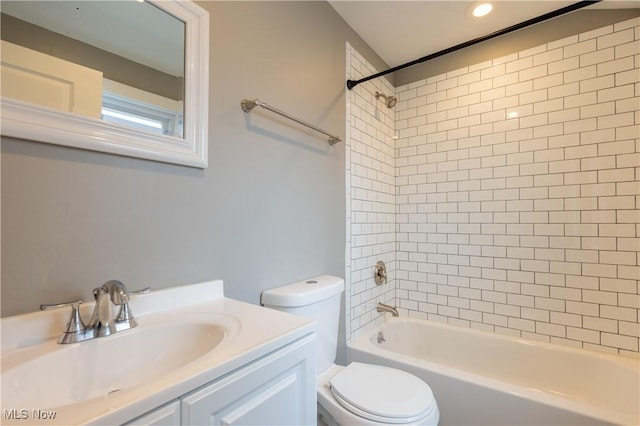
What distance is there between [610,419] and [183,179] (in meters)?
1.99

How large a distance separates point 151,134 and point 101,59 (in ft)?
0.80

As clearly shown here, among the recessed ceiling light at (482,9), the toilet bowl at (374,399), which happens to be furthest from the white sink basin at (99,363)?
the recessed ceiling light at (482,9)

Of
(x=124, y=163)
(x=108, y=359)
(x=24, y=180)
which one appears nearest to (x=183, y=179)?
(x=124, y=163)

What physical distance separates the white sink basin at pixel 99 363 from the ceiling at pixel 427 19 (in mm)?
1959

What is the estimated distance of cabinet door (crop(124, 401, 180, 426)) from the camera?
50 centimetres

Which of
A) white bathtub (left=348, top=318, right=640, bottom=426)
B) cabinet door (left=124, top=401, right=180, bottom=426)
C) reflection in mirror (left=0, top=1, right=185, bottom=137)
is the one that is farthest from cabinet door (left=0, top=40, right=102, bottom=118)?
white bathtub (left=348, top=318, right=640, bottom=426)

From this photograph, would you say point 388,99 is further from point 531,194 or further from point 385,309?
point 385,309

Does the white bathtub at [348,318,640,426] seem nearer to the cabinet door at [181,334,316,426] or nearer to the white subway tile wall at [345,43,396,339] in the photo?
the white subway tile wall at [345,43,396,339]

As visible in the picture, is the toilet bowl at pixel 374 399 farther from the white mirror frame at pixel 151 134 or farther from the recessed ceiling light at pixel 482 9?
the recessed ceiling light at pixel 482 9

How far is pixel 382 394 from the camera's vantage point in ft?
3.95

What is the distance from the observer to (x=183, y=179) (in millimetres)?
1012

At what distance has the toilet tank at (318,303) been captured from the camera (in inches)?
48.7

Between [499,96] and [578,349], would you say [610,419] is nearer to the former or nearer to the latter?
[578,349]

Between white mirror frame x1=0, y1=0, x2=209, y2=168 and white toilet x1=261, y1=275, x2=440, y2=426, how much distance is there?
694 mm
